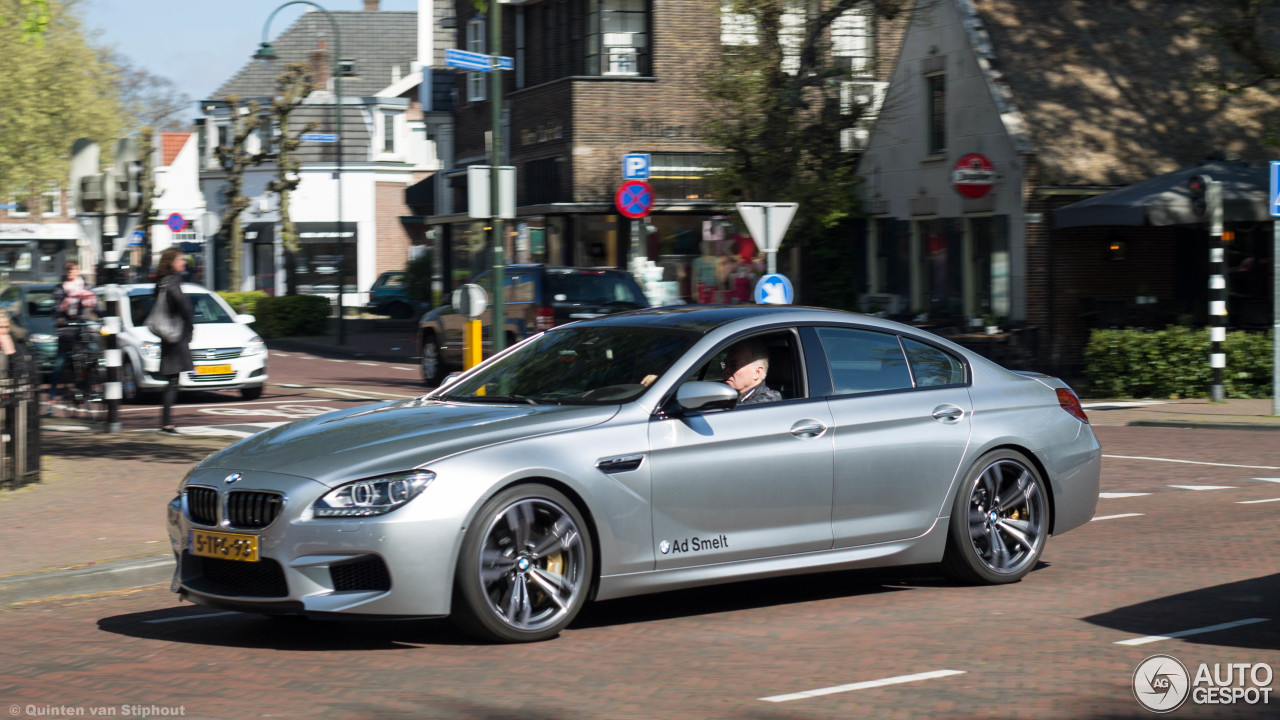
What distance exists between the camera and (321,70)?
67.6 meters

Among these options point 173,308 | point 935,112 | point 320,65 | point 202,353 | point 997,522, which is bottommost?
point 997,522

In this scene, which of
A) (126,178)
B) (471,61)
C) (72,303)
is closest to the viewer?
(471,61)

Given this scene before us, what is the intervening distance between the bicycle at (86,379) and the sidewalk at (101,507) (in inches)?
34.4

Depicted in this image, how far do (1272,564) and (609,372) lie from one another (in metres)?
4.05

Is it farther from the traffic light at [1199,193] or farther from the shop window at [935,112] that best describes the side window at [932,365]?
the shop window at [935,112]

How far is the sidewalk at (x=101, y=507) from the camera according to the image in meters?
8.51

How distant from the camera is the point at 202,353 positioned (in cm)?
2105

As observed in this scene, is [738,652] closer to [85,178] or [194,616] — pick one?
[194,616]

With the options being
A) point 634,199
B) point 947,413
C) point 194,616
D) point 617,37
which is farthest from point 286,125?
point 947,413

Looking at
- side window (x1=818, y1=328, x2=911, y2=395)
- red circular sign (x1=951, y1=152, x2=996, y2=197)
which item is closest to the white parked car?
red circular sign (x1=951, y1=152, x2=996, y2=197)

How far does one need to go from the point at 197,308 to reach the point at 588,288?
18.1 ft

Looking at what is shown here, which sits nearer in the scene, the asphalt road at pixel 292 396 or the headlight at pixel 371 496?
the headlight at pixel 371 496

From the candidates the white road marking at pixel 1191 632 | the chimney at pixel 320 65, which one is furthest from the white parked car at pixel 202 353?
the chimney at pixel 320 65

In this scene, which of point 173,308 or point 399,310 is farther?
point 399,310
